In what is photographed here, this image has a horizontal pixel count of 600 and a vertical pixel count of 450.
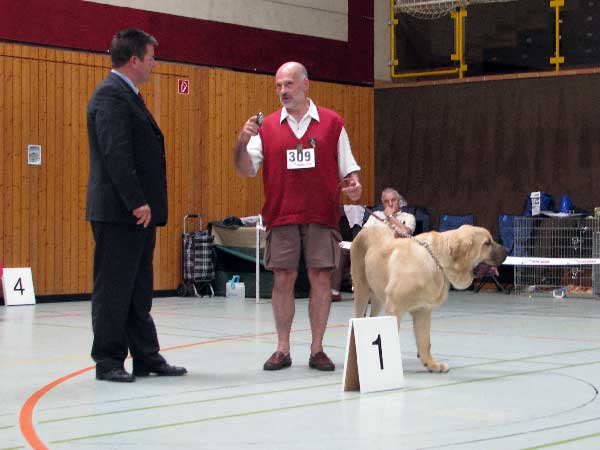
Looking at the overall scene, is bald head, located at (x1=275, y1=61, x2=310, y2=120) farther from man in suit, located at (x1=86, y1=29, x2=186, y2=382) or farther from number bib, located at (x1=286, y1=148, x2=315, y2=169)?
man in suit, located at (x1=86, y1=29, x2=186, y2=382)

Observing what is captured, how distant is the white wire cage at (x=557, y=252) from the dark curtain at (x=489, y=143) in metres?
0.77

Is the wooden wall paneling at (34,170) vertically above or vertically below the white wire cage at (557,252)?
above

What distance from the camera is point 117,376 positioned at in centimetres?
568

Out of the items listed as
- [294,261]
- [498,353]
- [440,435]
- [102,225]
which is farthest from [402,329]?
[440,435]

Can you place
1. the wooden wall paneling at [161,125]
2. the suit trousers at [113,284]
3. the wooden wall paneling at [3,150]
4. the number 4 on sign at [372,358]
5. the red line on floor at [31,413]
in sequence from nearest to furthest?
the red line on floor at [31,413] < the number 4 on sign at [372,358] < the suit trousers at [113,284] < the wooden wall paneling at [3,150] < the wooden wall paneling at [161,125]

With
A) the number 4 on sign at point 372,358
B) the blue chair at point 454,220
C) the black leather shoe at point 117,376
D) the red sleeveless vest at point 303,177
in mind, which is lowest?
the black leather shoe at point 117,376

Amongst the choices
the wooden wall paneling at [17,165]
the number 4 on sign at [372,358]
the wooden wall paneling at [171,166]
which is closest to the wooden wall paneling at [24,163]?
the wooden wall paneling at [17,165]

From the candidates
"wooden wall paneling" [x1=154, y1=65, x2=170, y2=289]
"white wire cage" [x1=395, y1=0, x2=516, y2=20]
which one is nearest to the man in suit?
"wooden wall paneling" [x1=154, y1=65, x2=170, y2=289]

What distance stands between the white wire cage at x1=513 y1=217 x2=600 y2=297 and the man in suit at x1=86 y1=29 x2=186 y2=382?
833 cm

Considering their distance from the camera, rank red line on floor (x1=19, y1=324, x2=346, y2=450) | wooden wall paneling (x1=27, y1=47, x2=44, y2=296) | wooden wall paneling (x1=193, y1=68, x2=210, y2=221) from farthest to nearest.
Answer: wooden wall paneling (x1=193, y1=68, x2=210, y2=221)
wooden wall paneling (x1=27, y1=47, x2=44, y2=296)
red line on floor (x1=19, y1=324, x2=346, y2=450)

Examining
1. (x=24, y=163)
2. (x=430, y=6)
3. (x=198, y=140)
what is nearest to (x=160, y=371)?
(x=24, y=163)

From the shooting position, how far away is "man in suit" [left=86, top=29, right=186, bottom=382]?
18.2 ft

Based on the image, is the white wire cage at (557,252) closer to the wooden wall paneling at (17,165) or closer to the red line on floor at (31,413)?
the wooden wall paneling at (17,165)

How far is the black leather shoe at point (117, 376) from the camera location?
18.6ft
